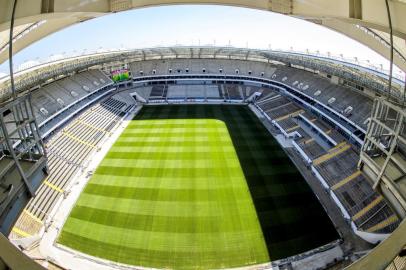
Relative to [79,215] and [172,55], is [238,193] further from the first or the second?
[172,55]

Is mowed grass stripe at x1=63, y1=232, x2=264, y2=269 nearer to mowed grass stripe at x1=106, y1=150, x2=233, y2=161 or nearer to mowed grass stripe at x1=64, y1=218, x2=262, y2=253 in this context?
mowed grass stripe at x1=64, y1=218, x2=262, y2=253

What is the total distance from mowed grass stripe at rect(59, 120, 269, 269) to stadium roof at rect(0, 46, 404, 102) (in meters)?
10.4

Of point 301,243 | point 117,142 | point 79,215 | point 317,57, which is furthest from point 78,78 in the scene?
point 301,243

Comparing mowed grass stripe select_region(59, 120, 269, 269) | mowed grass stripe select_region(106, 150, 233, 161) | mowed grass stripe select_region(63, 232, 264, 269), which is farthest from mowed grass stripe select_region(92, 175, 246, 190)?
mowed grass stripe select_region(63, 232, 264, 269)

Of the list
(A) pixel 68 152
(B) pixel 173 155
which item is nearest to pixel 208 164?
(B) pixel 173 155

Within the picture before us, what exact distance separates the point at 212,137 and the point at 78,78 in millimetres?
19951

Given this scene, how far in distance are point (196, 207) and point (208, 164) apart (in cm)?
568

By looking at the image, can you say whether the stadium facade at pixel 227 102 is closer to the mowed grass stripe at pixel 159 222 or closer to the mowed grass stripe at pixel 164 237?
the mowed grass stripe at pixel 164 237

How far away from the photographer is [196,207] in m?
18.1

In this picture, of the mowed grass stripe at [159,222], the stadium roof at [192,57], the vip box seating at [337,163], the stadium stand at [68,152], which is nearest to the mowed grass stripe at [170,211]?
the mowed grass stripe at [159,222]

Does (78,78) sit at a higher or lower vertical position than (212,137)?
higher

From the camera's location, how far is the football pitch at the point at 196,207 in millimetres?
15078

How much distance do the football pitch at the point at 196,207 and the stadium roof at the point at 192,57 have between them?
9.21m

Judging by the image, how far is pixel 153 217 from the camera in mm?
17375
